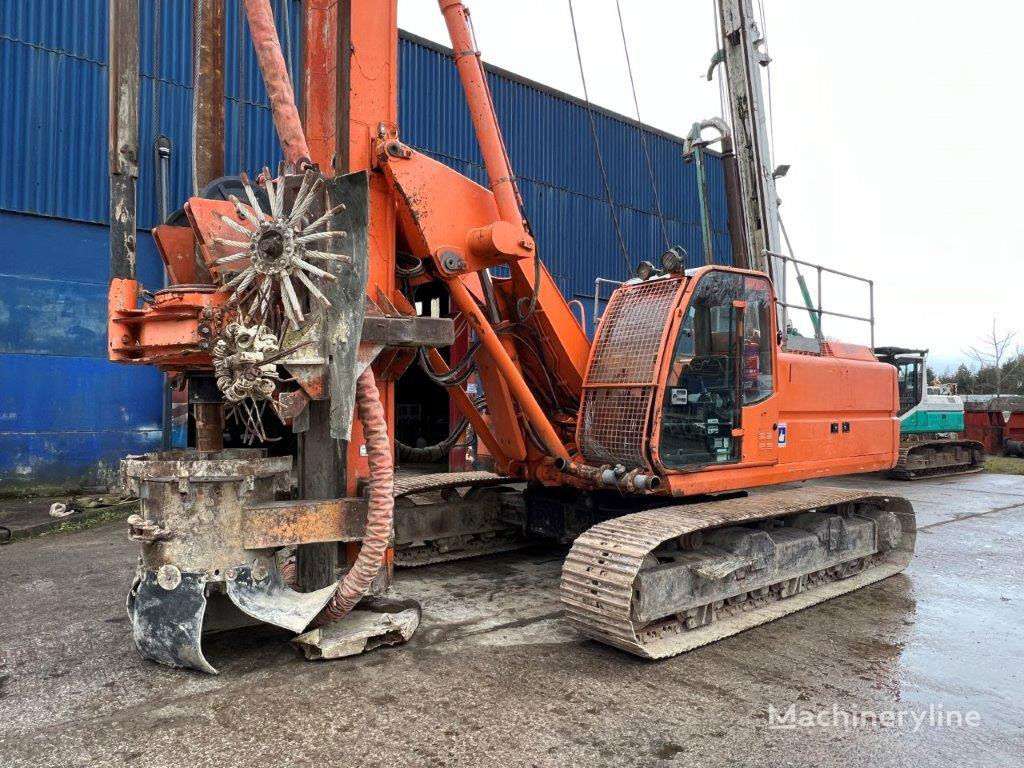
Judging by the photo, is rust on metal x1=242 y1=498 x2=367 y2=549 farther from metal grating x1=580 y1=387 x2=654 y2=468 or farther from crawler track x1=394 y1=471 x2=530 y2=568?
crawler track x1=394 y1=471 x2=530 y2=568

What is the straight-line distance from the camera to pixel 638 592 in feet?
14.0

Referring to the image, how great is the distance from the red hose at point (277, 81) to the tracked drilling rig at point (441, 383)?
0.01 m

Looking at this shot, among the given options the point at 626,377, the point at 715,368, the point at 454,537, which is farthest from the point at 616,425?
the point at 454,537

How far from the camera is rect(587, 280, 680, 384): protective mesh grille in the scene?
5.09 meters

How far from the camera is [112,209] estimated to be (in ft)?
12.3

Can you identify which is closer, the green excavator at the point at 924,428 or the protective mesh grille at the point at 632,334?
the protective mesh grille at the point at 632,334

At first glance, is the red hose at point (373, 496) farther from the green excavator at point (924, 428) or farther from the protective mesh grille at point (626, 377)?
the green excavator at point (924, 428)

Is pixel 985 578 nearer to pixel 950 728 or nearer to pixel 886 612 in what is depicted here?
pixel 886 612

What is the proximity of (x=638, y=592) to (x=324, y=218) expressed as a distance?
2.58 meters

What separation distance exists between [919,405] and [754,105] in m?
9.81

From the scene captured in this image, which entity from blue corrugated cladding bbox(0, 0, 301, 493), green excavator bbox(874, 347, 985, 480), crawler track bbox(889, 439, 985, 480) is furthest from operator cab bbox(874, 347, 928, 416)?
blue corrugated cladding bbox(0, 0, 301, 493)

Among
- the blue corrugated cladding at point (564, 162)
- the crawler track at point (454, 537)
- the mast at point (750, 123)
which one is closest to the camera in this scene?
the crawler track at point (454, 537)

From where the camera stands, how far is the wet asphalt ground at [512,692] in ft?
10.2

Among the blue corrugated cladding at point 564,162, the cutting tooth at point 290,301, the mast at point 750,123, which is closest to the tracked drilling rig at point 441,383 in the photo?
the cutting tooth at point 290,301
